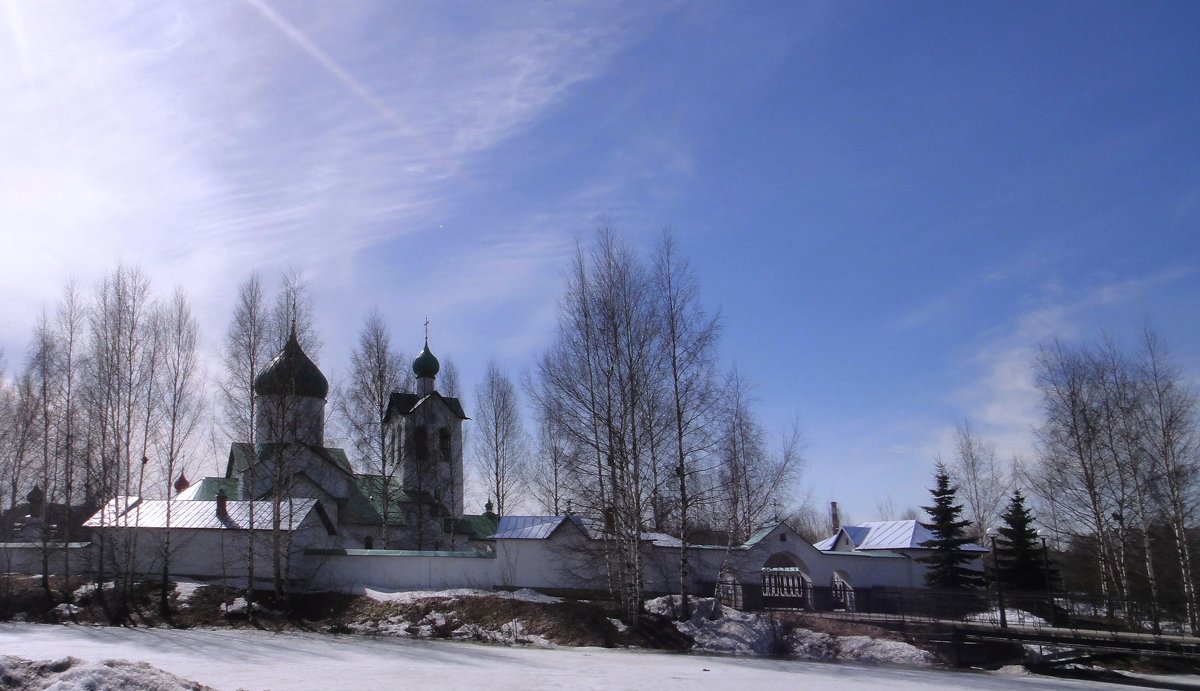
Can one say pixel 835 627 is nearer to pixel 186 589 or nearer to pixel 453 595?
pixel 453 595

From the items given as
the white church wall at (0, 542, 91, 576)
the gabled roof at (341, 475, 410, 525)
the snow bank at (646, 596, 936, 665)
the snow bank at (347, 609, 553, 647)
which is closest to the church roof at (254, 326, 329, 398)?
the snow bank at (347, 609, 553, 647)

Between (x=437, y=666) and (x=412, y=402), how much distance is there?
28984 millimetres

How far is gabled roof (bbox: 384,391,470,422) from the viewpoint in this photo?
4328 cm

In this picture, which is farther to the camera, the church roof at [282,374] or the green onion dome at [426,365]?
the green onion dome at [426,365]

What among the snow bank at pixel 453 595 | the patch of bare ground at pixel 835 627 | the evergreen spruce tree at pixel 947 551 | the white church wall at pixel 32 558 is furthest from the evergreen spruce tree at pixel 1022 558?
the white church wall at pixel 32 558

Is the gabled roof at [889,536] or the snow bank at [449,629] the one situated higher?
the gabled roof at [889,536]

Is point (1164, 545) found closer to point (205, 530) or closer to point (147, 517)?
point (205, 530)

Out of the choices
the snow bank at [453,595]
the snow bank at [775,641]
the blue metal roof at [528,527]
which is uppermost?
the blue metal roof at [528,527]

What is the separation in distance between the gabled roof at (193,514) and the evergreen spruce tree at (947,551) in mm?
25294

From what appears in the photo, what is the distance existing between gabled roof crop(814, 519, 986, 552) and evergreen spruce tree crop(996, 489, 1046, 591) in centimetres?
185

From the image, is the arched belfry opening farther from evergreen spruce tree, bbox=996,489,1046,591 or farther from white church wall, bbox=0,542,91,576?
white church wall, bbox=0,542,91,576

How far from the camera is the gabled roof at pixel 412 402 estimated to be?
4328 centimetres

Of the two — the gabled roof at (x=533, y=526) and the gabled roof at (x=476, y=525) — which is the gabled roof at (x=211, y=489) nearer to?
the gabled roof at (x=476, y=525)

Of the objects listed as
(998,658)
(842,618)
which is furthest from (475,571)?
(998,658)
